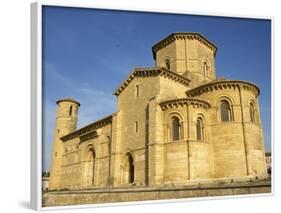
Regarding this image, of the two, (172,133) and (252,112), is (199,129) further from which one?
(252,112)

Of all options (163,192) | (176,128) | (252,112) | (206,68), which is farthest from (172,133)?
(206,68)

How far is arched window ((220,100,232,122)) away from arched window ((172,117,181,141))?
2.05 metres

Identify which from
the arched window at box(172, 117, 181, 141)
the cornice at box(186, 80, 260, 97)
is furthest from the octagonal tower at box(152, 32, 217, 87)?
the arched window at box(172, 117, 181, 141)

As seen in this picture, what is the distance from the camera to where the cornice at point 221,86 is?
584 inches

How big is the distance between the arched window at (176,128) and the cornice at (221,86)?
1.95 metres

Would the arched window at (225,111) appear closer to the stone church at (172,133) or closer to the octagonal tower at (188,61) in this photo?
the stone church at (172,133)

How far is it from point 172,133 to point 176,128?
0.29 m

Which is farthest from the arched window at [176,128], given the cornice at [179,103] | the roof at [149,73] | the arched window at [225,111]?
the roof at [149,73]

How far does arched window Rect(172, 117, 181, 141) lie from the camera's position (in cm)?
1511

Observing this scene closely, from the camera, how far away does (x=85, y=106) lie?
1285 cm

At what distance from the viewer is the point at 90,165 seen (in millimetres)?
18312

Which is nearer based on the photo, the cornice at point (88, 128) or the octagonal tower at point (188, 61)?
the cornice at point (88, 128)

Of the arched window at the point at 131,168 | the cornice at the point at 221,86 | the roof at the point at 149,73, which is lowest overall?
the arched window at the point at 131,168

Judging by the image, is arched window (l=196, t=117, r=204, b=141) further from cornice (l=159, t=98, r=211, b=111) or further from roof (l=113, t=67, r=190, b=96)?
roof (l=113, t=67, r=190, b=96)
